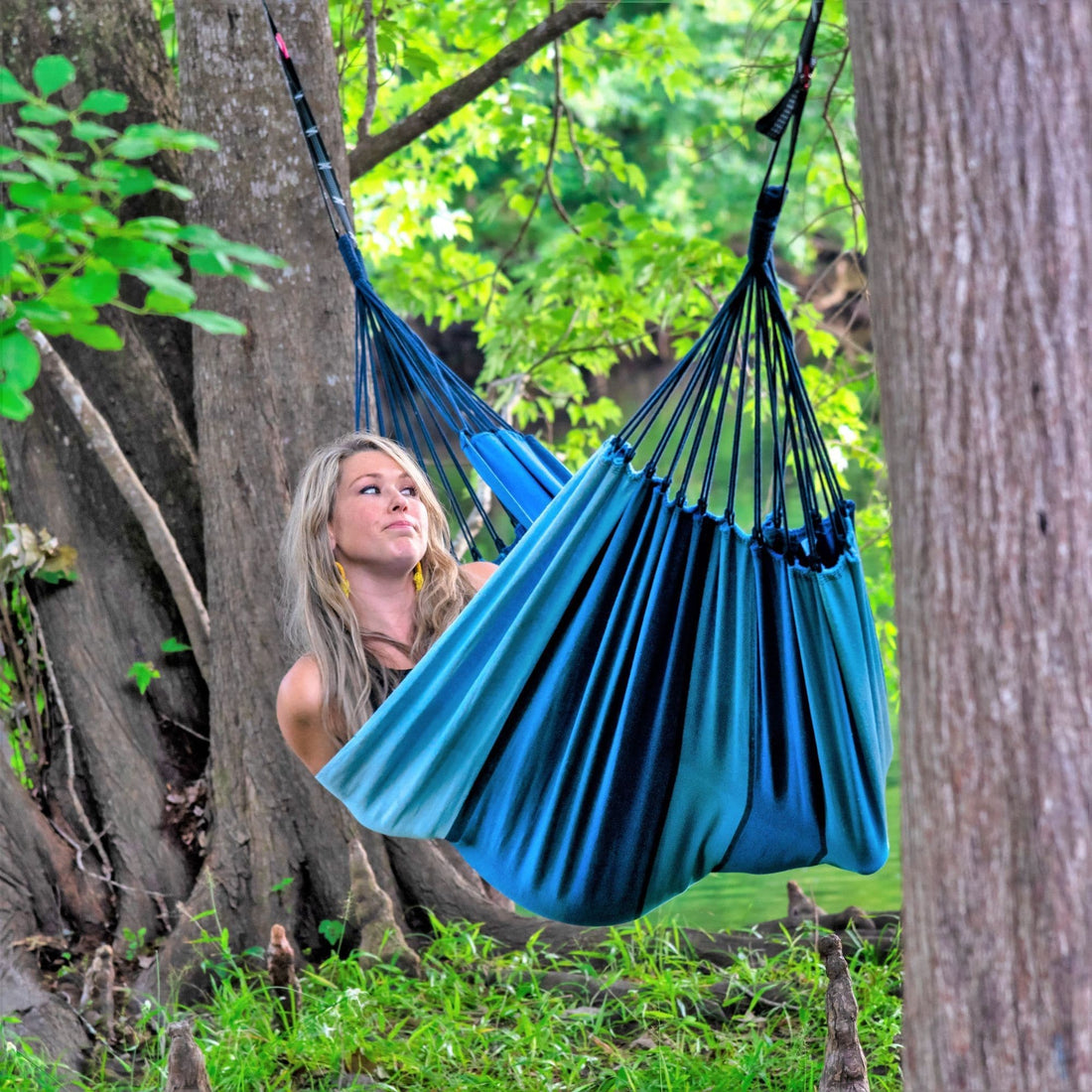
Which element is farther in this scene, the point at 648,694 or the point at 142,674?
the point at 142,674

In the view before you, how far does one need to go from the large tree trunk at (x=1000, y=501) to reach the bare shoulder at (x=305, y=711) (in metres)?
1.13

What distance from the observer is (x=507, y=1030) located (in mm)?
2199

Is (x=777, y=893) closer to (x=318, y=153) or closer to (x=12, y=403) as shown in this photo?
(x=318, y=153)

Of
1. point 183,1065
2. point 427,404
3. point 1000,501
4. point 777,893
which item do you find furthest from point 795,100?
point 777,893

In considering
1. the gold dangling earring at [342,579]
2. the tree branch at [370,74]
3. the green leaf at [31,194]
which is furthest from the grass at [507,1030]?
the tree branch at [370,74]

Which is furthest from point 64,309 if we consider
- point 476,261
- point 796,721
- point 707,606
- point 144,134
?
point 476,261

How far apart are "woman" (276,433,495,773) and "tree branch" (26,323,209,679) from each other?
52 cm

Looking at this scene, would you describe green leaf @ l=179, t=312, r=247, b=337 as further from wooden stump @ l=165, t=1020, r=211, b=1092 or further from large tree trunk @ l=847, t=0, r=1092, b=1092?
wooden stump @ l=165, t=1020, r=211, b=1092

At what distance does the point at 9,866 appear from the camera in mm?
2480

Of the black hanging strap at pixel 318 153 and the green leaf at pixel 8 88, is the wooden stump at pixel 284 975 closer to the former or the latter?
the black hanging strap at pixel 318 153

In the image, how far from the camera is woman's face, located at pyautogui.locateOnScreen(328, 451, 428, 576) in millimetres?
2035

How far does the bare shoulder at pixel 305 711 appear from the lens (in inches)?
Answer: 76.4

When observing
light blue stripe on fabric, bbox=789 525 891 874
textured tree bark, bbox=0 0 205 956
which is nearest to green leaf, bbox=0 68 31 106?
light blue stripe on fabric, bbox=789 525 891 874

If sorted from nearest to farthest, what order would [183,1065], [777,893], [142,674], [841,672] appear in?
[841,672] < [183,1065] < [142,674] < [777,893]
